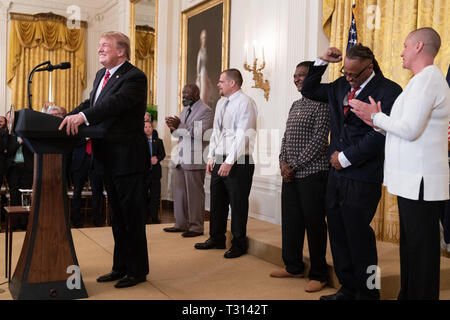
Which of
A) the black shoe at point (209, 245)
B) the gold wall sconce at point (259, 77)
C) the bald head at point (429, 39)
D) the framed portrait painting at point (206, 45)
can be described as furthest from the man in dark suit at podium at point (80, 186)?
the bald head at point (429, 39)

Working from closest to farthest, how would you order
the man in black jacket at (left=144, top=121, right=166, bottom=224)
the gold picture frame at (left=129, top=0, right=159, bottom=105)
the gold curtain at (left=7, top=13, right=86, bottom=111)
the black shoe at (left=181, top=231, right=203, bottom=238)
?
the black shoe at (left=181, top=231, right=203, bottom=238), the man in black jacket at (left=144, top=121, right=166, bottom=224), the gold picture frame at (left=129, top=0, right=159, bottom=105), the gold curtain at (left=7, top=13, right=86, bottom=111)

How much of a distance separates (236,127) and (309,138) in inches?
36.2

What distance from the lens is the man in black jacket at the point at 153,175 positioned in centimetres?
659

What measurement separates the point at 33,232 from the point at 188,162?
227cm

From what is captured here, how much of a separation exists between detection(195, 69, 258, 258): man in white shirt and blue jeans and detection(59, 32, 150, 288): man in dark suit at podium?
1025mm

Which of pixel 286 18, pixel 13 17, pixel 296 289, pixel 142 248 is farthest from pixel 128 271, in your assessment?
pixel 13 17

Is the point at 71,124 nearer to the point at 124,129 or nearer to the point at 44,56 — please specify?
the point at 124,129

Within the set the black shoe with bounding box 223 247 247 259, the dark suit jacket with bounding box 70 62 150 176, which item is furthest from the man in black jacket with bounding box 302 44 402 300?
the black shoe with bounding box 223 247 247 259

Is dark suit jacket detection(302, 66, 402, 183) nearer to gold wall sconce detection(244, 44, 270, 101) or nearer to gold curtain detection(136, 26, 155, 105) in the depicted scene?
gold wall sconce detection(244, 44, 270, 101)

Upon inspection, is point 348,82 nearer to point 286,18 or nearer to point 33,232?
point 33,232

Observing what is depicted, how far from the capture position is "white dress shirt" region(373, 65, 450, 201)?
2.21m

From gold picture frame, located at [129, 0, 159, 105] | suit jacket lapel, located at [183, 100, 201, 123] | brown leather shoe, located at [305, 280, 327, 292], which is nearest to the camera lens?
brown leather shoe, located at [305, 280, 327, 292]

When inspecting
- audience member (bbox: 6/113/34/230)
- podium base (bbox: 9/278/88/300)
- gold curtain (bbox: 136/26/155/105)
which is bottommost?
podium base (bbox: 9/278/88/300)

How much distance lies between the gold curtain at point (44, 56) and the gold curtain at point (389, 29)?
25.8 feet
